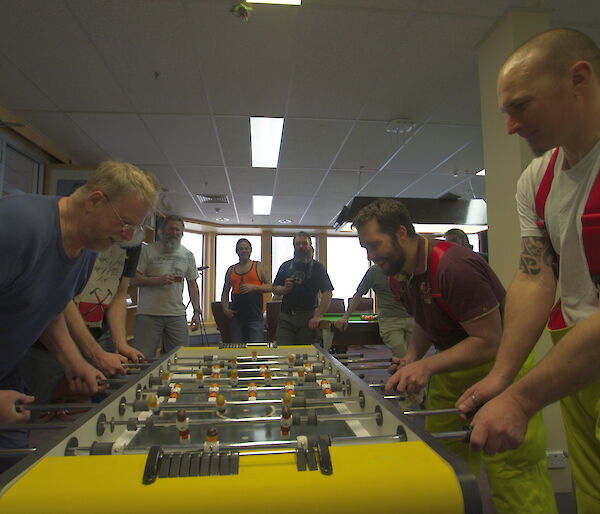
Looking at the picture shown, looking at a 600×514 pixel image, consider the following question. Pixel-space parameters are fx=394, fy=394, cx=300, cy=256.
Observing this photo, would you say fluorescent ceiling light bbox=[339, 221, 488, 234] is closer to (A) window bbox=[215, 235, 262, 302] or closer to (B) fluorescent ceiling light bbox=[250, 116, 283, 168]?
(B) fluorescent ceiling light bbox=[250, 116, 283, 168]

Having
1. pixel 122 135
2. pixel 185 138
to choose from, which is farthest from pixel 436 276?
pixel 122 135

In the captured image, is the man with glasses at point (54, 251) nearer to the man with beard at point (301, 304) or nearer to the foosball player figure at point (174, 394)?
the foosball player figure at point (174, 394)

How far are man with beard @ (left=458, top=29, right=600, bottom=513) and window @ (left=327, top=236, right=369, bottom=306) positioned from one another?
8826 mm

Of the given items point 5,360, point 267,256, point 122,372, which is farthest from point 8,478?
point 267,256

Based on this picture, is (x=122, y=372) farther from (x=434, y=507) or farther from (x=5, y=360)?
(x=434, y=507)

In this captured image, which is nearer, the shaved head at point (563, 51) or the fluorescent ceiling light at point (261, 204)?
the shaved head at point (563, 51)

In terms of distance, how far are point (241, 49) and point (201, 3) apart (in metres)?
0.43

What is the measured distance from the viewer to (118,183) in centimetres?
134

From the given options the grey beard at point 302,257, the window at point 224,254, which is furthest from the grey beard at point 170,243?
the window at point 224,254

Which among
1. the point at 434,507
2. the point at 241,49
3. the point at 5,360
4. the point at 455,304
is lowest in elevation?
the point at 434,507

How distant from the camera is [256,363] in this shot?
1957 mm

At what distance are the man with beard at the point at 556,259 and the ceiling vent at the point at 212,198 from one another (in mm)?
5626

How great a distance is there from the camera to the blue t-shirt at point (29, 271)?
3.70 feet

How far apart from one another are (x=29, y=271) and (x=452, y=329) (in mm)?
1520
